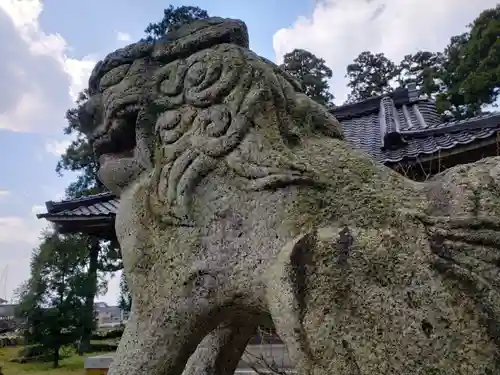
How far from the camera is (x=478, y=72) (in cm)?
1207

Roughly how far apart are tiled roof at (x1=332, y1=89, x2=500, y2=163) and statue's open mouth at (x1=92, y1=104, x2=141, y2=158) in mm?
671

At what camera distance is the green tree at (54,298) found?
10008 millimetres

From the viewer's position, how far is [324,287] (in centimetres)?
112

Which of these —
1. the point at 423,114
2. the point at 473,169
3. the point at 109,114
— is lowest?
the point at 473,169

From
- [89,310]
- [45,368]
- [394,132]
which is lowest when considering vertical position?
[45,368]

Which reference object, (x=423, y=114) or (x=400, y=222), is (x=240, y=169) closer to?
(x=400, y=222)

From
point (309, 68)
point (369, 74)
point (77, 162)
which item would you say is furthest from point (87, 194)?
point (369, 74)

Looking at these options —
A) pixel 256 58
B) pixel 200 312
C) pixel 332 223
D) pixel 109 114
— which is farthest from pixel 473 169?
pixel 109 114

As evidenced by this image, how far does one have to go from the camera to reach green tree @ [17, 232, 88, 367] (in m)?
10.0

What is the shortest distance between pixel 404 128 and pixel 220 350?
15.9 ft

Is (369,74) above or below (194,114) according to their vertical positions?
above

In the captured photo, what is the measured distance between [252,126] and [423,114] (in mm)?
7158

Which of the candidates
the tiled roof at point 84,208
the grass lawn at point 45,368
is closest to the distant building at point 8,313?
the grass lawn at point 45,368

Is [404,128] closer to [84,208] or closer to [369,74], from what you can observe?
[84,208]
